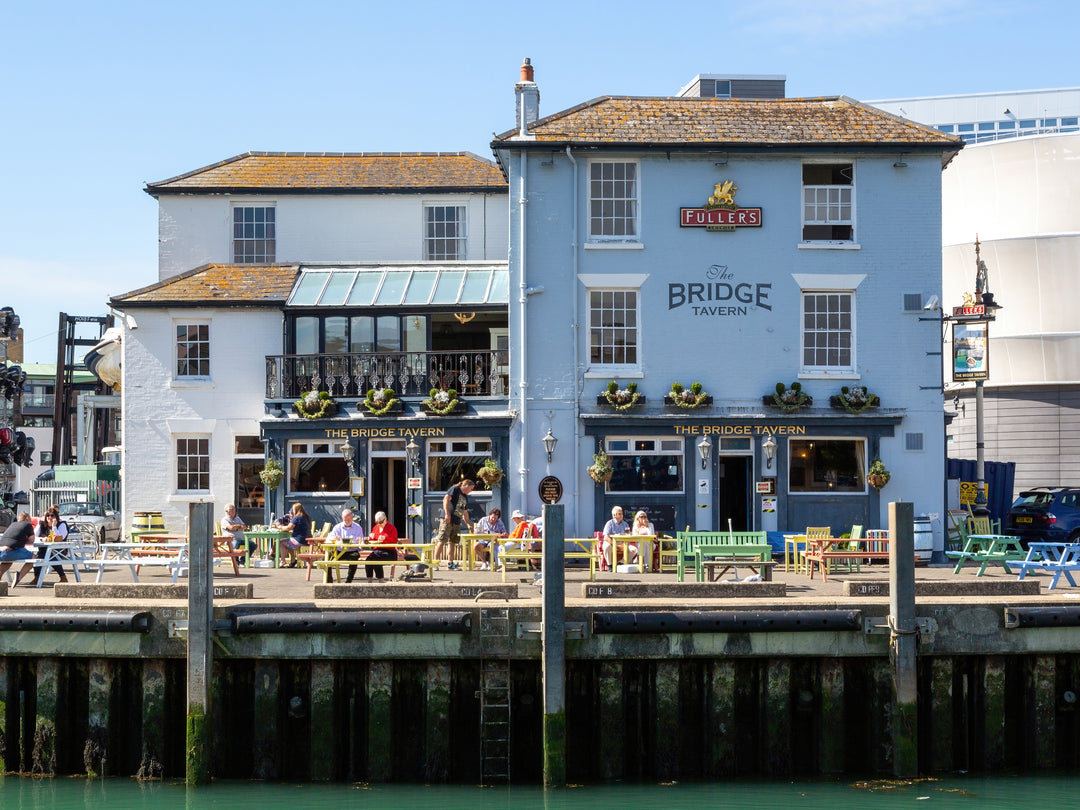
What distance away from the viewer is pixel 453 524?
22.5m

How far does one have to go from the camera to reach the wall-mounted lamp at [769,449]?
2488 cm

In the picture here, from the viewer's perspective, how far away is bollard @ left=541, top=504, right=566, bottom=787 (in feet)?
46.5

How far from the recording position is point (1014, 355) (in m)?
44.0

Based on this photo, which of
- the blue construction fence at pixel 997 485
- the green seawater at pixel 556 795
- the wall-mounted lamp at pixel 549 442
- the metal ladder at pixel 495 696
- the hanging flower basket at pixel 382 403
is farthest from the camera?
the blue construction fence at pixel 997 485

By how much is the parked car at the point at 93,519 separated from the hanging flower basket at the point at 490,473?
7.66 m

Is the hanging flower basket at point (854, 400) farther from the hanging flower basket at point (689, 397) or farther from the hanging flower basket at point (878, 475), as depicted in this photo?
the hanging flower basket at point (689, 397)

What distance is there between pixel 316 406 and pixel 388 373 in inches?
65.8

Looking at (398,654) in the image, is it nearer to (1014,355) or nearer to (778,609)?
(778,609)

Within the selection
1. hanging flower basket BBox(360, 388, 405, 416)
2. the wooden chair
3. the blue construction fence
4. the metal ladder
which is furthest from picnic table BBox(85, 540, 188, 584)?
the blue construction fence

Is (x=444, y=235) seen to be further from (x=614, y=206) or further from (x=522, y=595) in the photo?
(x=522, y=595)

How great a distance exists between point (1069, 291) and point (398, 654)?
35.9m

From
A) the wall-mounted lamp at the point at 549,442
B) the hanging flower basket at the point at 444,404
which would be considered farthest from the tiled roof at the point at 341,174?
the wall-mounted lamp at the point at 549,442

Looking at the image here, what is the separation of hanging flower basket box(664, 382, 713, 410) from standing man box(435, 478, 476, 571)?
458 cm

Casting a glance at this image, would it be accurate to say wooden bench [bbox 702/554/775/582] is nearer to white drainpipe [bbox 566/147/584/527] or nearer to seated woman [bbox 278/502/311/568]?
white drainpipe [bbox 566/147/584/527]
